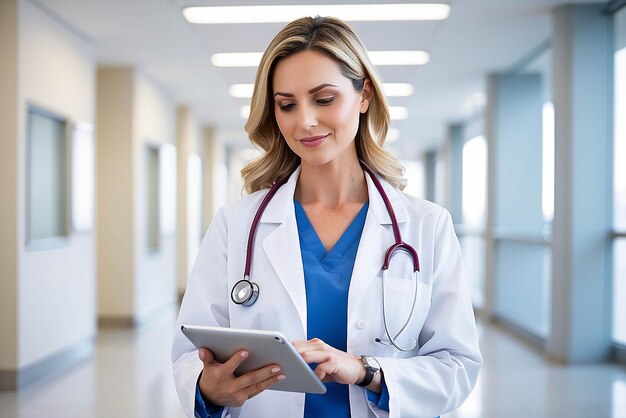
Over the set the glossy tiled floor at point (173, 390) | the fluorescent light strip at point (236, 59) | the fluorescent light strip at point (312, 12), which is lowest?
the glossy tiled floor at point (173, 390)

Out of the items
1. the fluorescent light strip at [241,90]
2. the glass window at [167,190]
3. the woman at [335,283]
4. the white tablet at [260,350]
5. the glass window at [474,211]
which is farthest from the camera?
the glass window at [474,211]

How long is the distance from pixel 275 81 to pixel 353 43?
0.68 ft

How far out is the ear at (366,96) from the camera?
162 cm

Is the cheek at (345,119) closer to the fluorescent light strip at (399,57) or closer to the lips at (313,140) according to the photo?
the lips at (313,140)

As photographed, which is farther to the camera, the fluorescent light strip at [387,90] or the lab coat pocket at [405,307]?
the fluorescent light strip at [387,90]

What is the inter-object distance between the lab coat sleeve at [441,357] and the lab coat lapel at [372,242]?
118mm

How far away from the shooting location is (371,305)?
147 centimetres

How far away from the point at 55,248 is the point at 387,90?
4937 millimetres

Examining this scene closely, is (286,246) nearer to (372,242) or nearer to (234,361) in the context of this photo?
(372,242)

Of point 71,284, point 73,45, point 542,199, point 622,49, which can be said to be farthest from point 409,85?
point 71,284

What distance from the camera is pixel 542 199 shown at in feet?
26.5

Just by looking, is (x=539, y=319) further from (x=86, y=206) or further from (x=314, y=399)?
(x=314, y=399)

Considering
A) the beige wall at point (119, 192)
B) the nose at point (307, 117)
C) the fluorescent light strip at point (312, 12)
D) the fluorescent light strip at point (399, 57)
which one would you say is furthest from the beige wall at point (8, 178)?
the nose at point (307, 117)

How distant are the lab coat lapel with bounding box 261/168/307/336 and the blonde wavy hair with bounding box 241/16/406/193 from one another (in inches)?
4.4
